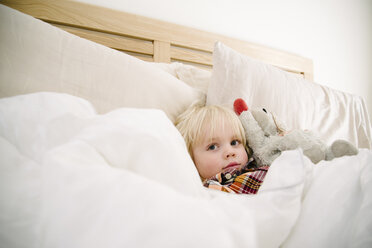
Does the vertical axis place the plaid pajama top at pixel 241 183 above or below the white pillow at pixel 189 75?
below

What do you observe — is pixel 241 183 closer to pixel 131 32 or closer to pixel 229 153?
pixel 229 153

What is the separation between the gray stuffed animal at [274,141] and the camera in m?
0.55

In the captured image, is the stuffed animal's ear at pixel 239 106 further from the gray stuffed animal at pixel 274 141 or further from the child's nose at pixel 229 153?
the child's nose at pixel 229 153

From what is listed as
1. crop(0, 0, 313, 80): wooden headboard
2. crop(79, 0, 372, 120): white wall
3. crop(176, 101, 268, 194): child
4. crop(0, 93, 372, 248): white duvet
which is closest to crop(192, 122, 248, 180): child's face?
crop(176, 101, 268, 194): child

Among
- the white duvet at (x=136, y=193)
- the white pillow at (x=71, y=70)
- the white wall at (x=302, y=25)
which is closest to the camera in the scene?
the white duvet at (x=136, y=193)

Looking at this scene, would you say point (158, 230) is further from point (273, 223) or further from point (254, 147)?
point (254, 147)

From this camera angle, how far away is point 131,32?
3.80 ft

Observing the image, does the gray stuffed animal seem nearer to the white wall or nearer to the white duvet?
the white duvet

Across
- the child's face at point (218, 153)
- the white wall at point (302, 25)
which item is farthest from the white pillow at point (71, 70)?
the white wall at point (302, 25)

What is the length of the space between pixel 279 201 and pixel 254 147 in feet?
1.25

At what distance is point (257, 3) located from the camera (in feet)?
5.80

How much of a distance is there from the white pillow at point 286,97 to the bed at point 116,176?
306 millimetres

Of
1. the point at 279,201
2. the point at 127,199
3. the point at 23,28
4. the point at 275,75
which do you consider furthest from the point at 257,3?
the point at 127,199

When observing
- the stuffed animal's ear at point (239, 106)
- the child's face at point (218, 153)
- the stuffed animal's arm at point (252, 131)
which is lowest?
the child's face at point (218, 153)
